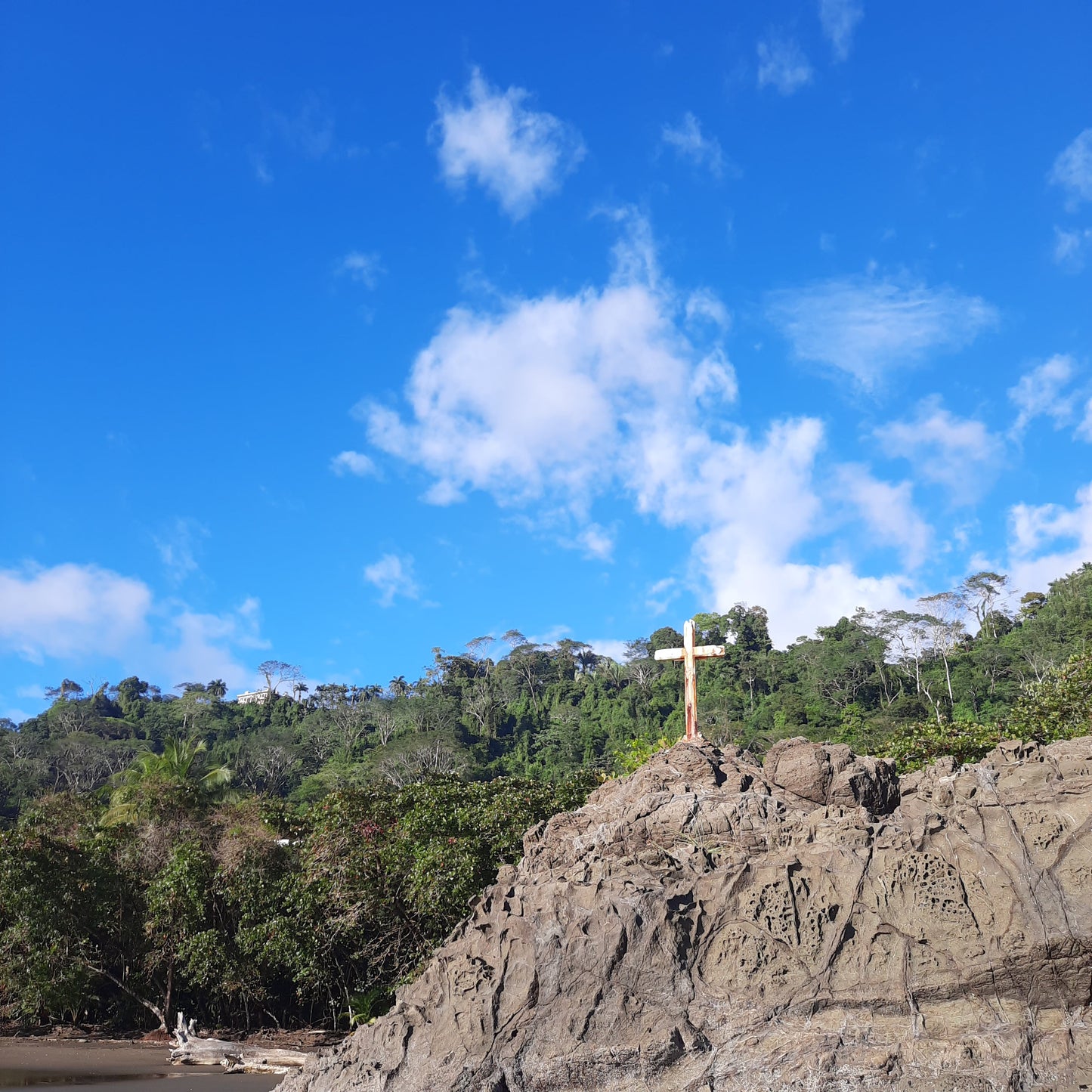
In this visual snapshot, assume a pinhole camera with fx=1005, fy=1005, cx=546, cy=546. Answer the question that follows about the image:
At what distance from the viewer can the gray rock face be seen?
→ 9.34m

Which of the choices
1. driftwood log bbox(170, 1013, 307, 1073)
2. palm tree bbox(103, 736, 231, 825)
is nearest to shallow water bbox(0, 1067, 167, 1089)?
driftwood log bbox(170, 1013, 307, 1073)

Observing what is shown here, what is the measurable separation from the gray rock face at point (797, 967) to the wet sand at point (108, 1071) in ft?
13.9

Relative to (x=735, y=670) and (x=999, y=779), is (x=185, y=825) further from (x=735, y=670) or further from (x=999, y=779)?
(x=735, y=670)

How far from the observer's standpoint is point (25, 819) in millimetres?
20531

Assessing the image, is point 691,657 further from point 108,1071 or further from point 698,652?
point 108,1071

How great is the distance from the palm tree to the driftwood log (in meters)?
5.88

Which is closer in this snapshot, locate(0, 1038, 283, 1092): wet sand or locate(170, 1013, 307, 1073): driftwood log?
locate(0, 1038, 283, 1092): wet sand

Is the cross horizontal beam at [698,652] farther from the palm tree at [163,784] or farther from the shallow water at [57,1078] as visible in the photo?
the palm tree at [163,784]

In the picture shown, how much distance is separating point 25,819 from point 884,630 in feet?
175

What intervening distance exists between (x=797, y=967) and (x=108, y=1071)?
37.2ft

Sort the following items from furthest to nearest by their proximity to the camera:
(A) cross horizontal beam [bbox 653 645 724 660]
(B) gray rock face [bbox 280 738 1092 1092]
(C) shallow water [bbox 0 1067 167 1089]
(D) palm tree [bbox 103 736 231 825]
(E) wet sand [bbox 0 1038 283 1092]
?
1. (D) palm tree [bbox 103 736 231 825]
2. (A) cross horizontal beam [bbox 653 645 724 660]
3. (C) shallow water [bbox 0 1067 167 1089]
4. (E) wet sand [bbox 0 1038 283 1092]
5. (B) gray rock face [bbox 280 738 1092 1092]

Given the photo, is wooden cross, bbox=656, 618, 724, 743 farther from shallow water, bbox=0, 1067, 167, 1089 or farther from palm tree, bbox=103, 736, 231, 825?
palm tree, bbox=103, 736, 231, 825

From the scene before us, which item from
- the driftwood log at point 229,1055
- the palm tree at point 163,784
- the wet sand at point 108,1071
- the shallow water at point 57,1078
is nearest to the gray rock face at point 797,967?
the wet sand at point 108,1071

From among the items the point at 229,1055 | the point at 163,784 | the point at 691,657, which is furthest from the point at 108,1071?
the point at 691,657
